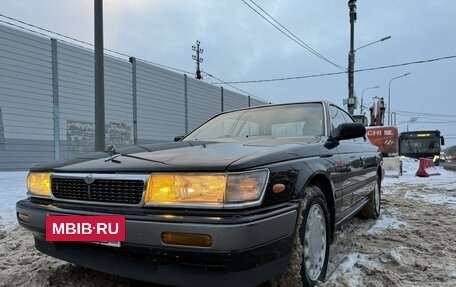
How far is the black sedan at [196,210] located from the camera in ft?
7.03

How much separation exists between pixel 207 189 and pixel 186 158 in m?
0.35

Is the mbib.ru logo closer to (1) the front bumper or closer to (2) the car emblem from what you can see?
(1) the front bumper

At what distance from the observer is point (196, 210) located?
2.21 metres

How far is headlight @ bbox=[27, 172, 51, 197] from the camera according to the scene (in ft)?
9.39

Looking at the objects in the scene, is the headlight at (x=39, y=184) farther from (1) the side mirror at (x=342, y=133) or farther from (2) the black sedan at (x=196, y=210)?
(1) the side mirror at (x=342, y=133)

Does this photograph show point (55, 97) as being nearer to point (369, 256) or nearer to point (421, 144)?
point (369, 256)

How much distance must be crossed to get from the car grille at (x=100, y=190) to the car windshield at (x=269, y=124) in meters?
1.49

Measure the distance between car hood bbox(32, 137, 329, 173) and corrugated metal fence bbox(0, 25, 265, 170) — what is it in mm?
9037

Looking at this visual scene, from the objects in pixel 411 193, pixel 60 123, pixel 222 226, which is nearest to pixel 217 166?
pixel 222 226

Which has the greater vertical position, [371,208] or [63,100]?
[63,100]

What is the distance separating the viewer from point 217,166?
88.9 inches

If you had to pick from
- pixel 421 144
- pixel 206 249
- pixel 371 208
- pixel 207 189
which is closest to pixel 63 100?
pixel 371 208

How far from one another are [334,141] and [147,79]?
499 inches

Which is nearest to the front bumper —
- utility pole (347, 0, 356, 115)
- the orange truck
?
the orange truck
